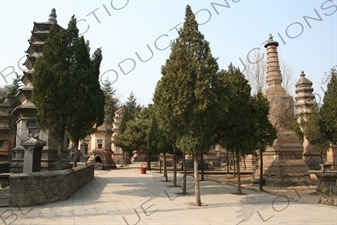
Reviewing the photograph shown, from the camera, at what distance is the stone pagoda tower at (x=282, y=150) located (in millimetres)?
19075

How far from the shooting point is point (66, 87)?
13406 mm

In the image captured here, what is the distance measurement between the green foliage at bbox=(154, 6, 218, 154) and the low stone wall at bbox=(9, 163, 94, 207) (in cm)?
452

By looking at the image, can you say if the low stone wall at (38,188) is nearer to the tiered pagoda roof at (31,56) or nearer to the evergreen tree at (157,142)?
the evergreen tree at (157,142)

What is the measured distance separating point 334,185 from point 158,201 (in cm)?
882

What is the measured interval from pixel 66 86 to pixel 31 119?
7693mm

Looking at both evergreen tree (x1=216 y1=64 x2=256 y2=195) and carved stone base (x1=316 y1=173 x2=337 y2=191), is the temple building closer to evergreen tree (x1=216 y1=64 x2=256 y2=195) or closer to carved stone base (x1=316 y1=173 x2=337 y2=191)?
evergreen tree (x1=216 y1=64 x2=256 y2=195)

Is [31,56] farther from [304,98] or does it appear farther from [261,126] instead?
[304,98]

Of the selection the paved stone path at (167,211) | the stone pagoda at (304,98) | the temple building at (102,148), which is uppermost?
the stone pagoda at (304,98)

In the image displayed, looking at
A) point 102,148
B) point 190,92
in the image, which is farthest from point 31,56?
point 102,148

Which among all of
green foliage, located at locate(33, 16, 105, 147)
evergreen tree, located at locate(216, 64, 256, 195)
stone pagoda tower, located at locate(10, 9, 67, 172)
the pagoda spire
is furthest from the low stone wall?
the pagoda spire

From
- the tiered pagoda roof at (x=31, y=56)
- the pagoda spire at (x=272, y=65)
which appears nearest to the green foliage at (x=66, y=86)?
the tiered pagoda roof at (x=31, y=56)

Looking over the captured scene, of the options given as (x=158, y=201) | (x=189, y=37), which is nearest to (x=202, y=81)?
(x=189, y=37)

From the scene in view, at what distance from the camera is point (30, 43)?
72.5 ft

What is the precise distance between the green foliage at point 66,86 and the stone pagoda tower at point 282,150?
11637 mm
